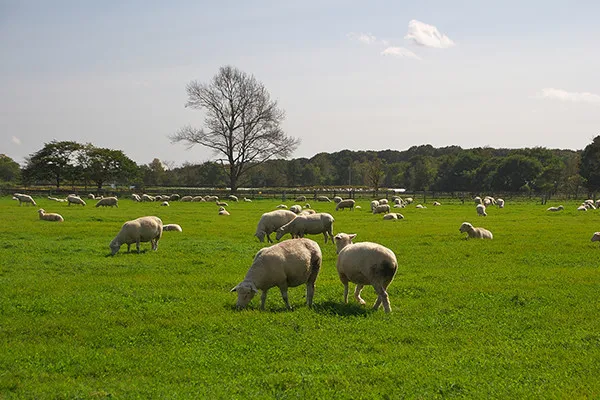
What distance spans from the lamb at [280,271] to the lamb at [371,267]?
25.3 inches

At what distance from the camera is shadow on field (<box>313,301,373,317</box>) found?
32.5ft

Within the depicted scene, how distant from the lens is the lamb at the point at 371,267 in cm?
1022

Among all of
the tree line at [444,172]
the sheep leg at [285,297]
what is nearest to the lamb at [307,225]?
the sheep leg at [285,297]

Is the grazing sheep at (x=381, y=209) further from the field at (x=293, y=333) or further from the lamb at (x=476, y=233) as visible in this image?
the field at (x=293, y=333)

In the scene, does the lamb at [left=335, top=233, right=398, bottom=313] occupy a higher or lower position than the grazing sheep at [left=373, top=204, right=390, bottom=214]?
higher

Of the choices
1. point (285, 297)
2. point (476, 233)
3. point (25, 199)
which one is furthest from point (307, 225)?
point (25, 199)

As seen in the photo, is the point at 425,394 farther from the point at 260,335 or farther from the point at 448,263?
the point at 448,263

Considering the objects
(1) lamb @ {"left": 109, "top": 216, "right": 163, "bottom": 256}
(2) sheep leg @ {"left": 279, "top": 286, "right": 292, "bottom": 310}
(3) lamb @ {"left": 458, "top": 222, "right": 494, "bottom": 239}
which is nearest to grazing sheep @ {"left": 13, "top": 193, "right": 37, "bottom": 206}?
(1) lamb @ {"left": 109, "top": 216, "right": 163, "bottom": 256}

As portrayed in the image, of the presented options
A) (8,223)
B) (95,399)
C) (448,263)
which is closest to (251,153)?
(8,223)

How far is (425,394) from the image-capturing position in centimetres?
634

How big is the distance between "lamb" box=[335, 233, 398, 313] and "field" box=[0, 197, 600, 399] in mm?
450

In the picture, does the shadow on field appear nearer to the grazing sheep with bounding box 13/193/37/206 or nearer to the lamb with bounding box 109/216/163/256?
the lamb with bounding box 109/216/163/256

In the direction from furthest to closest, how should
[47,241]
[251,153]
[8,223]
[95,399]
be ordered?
[251,153], [8,223], [47,241], [95,399]

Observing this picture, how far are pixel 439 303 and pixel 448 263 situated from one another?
5.53m
